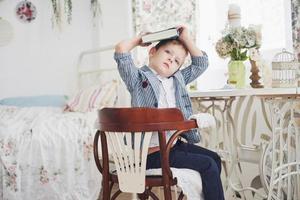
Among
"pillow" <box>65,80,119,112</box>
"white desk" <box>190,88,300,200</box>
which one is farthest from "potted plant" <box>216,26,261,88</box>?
"pillow" <box>65,80,119,112</box>

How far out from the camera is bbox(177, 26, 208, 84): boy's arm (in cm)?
155

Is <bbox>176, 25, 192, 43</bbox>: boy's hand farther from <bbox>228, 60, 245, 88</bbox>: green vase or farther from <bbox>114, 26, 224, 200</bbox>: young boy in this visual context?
<bbox>228, 60, 245, 88</bbox>: green vase

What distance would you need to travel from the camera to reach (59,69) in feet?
12.1

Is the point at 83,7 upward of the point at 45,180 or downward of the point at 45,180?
upward

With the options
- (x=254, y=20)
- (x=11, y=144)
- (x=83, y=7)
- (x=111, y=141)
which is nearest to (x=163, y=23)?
(x=254, y=20)

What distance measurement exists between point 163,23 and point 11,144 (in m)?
1.54

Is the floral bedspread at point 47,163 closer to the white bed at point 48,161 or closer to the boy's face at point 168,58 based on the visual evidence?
the white bed at point 48,161

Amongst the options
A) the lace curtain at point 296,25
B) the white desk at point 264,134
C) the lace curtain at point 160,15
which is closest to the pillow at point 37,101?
the lace curtain at point 160,15

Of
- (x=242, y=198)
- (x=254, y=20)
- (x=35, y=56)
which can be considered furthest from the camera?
(x=35, y=56)

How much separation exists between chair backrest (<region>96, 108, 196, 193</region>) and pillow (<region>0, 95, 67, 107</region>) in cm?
221

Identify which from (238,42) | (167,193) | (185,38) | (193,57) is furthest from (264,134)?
(167,193)

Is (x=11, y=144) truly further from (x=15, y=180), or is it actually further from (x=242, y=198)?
(x=242, y=198)

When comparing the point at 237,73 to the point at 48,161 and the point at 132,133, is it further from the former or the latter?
the point at 48,161

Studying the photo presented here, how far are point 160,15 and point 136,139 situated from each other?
6.67 feet
